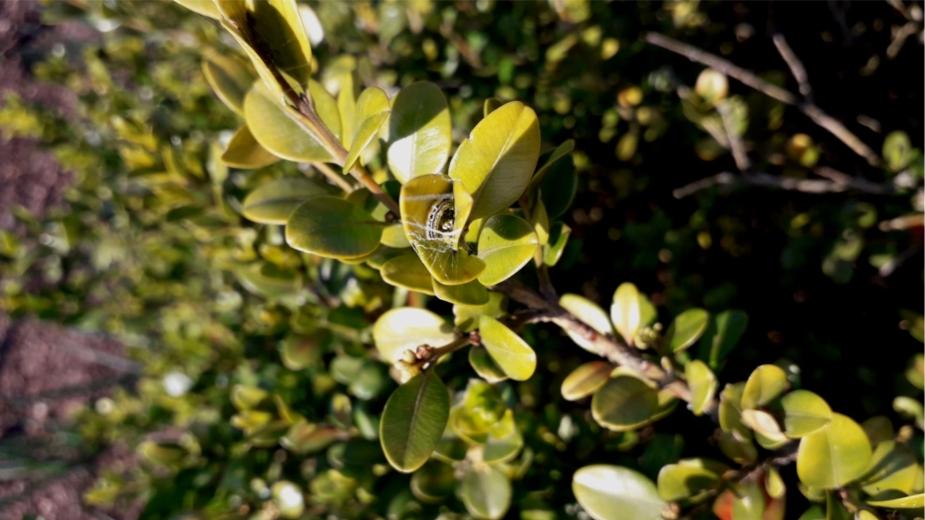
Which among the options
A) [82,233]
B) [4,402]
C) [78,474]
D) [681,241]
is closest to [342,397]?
[681,241]

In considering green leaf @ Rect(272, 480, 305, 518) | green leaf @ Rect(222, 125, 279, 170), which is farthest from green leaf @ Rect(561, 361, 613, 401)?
green leaf @ Rect(272, 480, 305, 518)

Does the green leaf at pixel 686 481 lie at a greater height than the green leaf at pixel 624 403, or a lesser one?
lesser

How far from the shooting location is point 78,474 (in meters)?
3.42

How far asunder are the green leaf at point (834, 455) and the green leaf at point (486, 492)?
1.34 feet

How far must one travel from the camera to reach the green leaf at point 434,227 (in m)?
0.62

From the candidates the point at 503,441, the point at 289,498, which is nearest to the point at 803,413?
the point at 503,441

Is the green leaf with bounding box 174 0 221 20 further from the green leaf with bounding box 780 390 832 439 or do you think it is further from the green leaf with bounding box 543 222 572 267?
the green leaf with bounding box 780 390 832 439

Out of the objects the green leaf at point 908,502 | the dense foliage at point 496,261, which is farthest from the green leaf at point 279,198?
the green leaf at point 908,502

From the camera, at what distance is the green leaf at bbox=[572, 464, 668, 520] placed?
0.91 metres

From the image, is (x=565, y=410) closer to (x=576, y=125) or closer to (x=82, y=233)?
(x=576, y=125)

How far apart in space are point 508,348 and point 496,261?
112mm

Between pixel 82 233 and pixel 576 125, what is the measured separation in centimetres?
136

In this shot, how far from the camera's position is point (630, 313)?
917mm

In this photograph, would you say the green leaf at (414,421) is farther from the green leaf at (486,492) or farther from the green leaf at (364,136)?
the green leaf at (486,492)
